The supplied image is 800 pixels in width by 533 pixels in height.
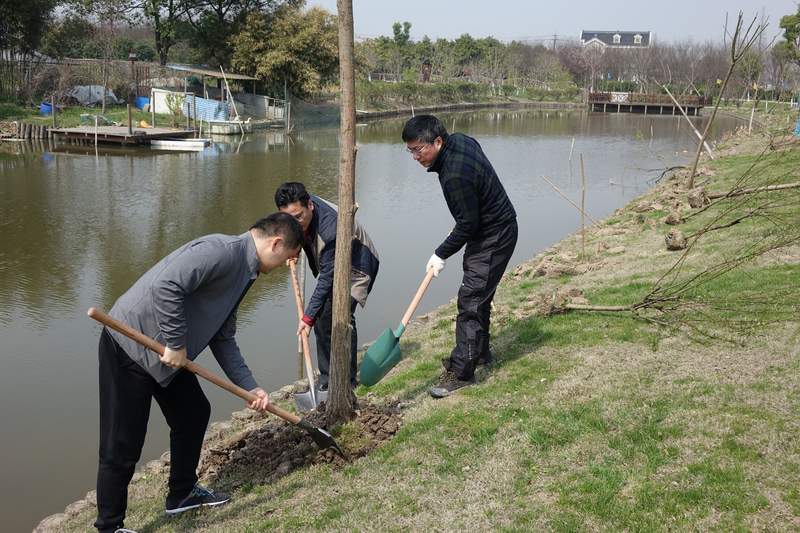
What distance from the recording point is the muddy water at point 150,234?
22.0ft

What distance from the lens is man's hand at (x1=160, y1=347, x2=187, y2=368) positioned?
346 centimetres

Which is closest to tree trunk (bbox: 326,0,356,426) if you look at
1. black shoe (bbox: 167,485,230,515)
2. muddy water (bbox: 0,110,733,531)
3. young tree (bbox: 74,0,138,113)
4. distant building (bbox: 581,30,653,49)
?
black shoe (bbox: 167,485,230,515)

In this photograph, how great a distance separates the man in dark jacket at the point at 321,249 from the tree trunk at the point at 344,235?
582 mm

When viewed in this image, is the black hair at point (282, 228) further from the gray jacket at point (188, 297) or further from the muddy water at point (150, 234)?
the muddy water at point (150, 234)

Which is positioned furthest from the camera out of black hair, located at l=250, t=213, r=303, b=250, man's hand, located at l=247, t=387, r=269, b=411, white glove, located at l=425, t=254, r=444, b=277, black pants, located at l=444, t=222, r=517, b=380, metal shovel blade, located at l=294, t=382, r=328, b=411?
metal shovel blade, located at l=294, t=382, r=328, b=411

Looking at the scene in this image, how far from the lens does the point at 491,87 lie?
7500 centimetres

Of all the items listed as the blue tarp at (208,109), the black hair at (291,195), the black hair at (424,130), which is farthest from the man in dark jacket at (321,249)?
the blue tarp at (208,109)

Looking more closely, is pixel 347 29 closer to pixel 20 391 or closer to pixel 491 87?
pixel 20 391

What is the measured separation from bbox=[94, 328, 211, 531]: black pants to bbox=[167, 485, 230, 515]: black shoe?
0.26 metres

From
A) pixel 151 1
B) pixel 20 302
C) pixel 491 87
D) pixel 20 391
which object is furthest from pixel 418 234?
pixel 491 87

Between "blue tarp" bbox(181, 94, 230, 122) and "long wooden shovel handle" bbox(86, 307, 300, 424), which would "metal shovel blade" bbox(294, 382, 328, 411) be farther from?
"blue tarp" bbox(181, 94, 230, 122)

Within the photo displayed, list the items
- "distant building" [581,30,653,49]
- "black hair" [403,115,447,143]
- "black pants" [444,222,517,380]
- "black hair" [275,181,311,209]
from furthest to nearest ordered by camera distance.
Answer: "distant building" [581,30,653,49]
"black pants" [444,222,517,380]
"black hair" [275,181,311,209]
"black hair" [403,115,447,143]

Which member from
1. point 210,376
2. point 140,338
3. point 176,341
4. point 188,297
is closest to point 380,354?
point 210,376

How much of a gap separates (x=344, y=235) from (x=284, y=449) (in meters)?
1.50
